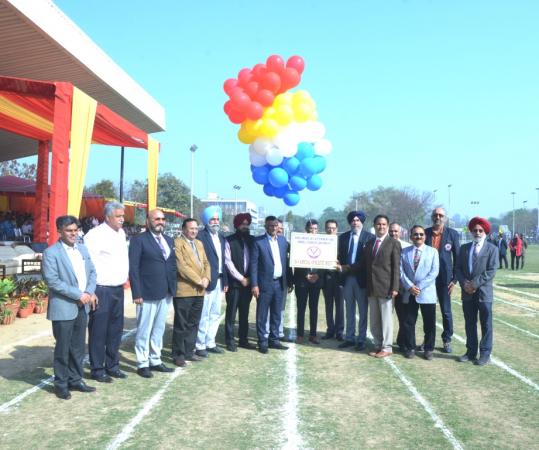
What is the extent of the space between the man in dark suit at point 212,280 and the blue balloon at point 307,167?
2118 mm

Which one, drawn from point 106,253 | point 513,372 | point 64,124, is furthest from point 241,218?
point 64,124

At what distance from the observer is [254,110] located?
8.23 metres

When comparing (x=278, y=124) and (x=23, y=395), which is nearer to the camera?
(x=23, y=395)

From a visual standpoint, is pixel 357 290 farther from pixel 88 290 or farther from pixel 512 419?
pixel 88 290

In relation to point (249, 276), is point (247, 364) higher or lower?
lower

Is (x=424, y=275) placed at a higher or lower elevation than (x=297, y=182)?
lower

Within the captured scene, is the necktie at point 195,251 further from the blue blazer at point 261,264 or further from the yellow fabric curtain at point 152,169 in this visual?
the yellow fabric curtain at point 152,169

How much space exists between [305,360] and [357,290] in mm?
1376

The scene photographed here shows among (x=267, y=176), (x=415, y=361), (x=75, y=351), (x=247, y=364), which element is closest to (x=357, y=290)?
(x=415, y=361)

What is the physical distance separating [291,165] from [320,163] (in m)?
0.60

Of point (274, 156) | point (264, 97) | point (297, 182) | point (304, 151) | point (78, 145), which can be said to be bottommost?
point (297, 182)

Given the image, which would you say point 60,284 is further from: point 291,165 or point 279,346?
point 291,165

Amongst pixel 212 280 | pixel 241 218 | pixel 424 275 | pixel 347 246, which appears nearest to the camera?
pixel 212 280

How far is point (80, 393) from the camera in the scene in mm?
5086
